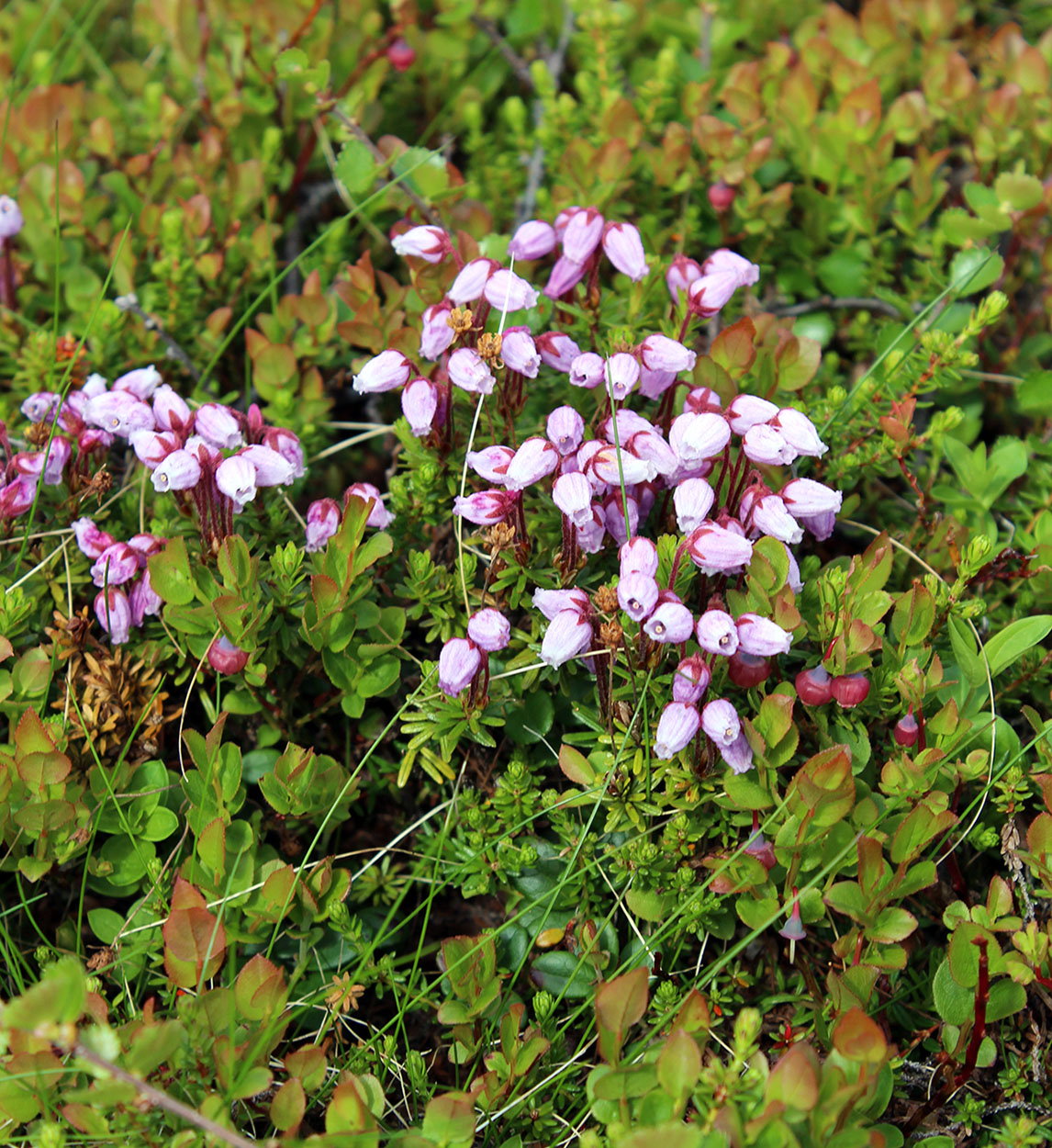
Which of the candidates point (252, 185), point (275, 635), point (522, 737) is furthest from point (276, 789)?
point (252, 185)

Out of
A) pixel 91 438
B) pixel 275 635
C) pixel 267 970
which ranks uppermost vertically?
pixel 91 438

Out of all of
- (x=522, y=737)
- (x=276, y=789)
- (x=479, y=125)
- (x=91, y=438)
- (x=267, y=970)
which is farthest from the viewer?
(x=479, y=125)

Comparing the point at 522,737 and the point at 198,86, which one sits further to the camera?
the point at 198,86

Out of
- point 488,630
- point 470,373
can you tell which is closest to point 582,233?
point 470,373

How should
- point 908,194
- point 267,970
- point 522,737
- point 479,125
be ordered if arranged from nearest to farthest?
point 267,970 < point 522,737 < point 908,194 < point 479,125

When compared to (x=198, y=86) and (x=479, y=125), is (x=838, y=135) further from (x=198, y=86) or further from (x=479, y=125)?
(x=198, y=86)

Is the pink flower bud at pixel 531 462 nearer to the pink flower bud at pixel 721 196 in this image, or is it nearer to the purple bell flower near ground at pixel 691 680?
the purple bell flower near ground at pixel 691 680

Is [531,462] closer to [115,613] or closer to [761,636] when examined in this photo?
[761,636]
